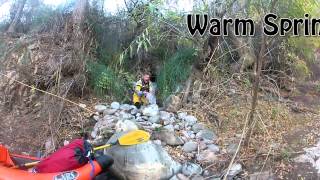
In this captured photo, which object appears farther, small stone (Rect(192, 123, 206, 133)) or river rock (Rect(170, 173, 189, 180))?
small stone (Rect(192, 123, 206, 133))

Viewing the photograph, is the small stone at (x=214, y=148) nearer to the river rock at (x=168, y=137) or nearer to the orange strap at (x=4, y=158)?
the river rock at (x=168, y=137)

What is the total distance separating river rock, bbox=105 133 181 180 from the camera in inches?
175

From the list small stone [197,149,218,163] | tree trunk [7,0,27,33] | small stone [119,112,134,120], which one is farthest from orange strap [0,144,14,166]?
tree trunk [7,0,27,33]

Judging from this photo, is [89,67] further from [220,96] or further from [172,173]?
[172,173]

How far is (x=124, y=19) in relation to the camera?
6316mm

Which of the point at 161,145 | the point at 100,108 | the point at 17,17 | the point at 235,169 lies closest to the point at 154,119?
the point at 161,145

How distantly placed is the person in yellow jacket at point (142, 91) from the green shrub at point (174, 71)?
202mm

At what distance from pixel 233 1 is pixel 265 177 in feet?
7.10

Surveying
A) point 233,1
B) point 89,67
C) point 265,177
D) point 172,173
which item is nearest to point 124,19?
point 89,67

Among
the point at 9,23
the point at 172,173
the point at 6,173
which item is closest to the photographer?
the point at 6,173

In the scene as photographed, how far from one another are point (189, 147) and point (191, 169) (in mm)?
368

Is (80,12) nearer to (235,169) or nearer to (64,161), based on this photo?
(64,161)

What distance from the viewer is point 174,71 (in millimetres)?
5953

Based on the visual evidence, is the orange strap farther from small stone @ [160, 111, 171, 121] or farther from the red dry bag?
small stone @ [160, 111, 171, 121]
